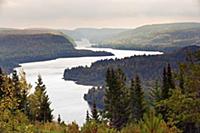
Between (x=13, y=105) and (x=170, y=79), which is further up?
(x=13, y=105)

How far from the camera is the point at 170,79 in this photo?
51125mm

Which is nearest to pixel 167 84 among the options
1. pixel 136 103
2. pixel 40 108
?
pixel 136 103

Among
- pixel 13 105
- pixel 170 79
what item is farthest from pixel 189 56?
pixel 170 79

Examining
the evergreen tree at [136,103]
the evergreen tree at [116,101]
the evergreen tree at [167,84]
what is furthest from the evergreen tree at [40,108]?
the evergreen tree at [167,84]

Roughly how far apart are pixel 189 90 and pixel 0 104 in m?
13.1

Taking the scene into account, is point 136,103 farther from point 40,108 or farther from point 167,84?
point 40,108

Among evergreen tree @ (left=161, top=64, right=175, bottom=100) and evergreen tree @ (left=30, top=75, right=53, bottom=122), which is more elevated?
evergreen tree @ (left=161, top=64, right=175, bottom=100)

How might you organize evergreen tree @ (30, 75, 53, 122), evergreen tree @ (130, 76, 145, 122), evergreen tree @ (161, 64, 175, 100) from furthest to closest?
evergreen tree @ (30, 75, 53, 122)
evergreen tree @ (130, 76, 145, 122)
evergreen tree @ (161, 64, 175, 100)

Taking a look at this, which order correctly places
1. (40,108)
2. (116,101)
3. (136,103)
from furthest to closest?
(40,108) → (116,101) → (136,103)

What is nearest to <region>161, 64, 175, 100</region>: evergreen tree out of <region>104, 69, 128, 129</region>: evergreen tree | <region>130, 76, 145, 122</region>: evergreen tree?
<region>130, 76, 145, 122</region>: evergreen tree

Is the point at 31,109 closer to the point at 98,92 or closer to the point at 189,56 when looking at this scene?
the point at 189,56

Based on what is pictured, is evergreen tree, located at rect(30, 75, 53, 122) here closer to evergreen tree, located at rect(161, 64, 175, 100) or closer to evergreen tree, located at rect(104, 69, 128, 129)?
evergreen tree, located at rect(104, 69, 128, 129)

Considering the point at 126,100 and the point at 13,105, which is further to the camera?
the point at 126,100

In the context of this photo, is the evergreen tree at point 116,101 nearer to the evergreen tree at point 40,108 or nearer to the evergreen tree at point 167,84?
the evergreen tree at point 167,84
